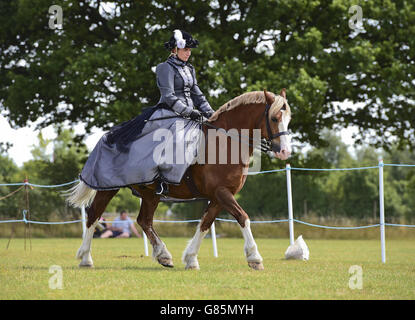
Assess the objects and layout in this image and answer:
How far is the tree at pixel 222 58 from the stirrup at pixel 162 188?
1096 cm

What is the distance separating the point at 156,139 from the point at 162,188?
0.68 metres

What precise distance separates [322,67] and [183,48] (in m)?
13.1

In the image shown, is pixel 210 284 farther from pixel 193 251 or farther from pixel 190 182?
pixel 190 182

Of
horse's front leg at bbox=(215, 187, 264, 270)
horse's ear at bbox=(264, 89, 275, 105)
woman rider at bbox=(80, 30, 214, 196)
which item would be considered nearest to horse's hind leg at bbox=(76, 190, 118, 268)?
woman rider at bbox=(80, 30, 214, 196)

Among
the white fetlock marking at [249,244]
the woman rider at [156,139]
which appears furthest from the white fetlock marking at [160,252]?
the white fetlock marking at [249,244]

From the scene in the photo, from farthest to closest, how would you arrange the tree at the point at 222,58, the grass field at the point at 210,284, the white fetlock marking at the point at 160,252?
the tree at the point at 222,58 → the white fetlock marking at the point at 160,252 → the grass field at the point at 210,284

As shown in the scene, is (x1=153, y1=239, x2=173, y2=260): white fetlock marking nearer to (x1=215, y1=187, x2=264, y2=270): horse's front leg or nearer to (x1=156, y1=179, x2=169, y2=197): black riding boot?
(x1=156, y1=179, x2=169, y2=197): black riding boot

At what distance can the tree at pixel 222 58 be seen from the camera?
65.5 ft

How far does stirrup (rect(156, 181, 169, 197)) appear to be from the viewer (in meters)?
8.26

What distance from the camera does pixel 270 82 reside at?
19.5 meters

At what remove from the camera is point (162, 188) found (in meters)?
8.27

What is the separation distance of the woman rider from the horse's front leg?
1.99ft

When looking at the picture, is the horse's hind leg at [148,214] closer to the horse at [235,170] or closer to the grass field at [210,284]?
the horse at [235,170]

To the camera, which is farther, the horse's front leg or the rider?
the rider
